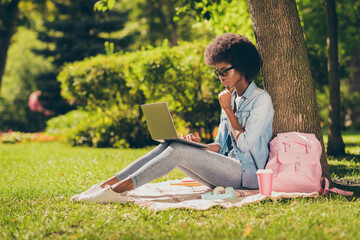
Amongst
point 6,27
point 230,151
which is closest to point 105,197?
point 230,151

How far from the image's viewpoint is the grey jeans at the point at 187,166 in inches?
146

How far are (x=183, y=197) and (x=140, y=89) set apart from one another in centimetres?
591

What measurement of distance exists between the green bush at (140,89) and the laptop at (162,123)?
4437 mm

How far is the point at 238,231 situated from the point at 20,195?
2.78 metres

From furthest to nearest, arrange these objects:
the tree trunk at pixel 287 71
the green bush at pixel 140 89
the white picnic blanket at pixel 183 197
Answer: the green bush at pixel 140 89
the tree trunk at pixel 287 71
the white picnic blanket at pixel 183 197

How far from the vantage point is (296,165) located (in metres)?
3.86

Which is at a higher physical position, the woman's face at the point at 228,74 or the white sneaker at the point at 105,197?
the woman's face at the point at 228,74

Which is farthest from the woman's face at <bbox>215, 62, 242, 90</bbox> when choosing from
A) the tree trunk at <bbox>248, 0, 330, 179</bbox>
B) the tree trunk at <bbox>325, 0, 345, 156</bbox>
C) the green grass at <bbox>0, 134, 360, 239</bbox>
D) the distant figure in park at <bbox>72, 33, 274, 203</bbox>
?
the tree trunk at <bbox>325, 0, 345, 156</bbox>

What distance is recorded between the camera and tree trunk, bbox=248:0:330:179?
174 inches

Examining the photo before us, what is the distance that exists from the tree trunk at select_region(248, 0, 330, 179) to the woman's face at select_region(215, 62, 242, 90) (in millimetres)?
540

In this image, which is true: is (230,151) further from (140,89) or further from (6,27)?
(6,27)

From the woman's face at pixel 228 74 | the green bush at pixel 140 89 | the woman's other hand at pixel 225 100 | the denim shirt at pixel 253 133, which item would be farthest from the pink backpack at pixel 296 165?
the green bush at pixel 140 89

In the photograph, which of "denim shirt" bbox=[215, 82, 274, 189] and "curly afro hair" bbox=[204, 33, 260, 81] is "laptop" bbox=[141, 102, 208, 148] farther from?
"curly afro hair" bbox=[204, 33, 260, 81]

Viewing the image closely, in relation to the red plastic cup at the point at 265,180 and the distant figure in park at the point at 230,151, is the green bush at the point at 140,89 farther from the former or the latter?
the red plastic cup at the point at 265,180
